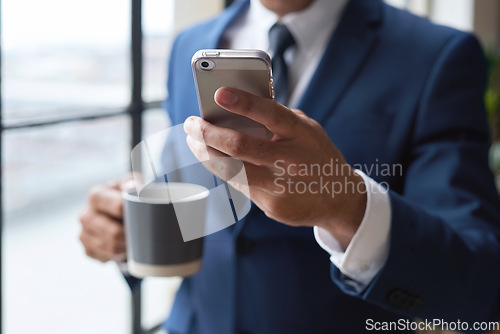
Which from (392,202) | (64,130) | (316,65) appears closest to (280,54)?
(316,65)

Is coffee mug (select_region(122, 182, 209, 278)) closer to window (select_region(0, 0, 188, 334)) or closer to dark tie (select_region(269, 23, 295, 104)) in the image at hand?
dark tie (select_region(269, 23, 295, 104))

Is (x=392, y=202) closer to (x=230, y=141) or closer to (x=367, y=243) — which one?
(x=367, y=243)

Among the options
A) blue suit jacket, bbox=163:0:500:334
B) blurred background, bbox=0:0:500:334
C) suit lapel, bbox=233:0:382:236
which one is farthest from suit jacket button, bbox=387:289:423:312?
blurred background, bbox=0:0:500:334

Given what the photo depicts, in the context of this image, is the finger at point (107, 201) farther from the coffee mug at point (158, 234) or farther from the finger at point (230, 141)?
the finger at point (230, 141)

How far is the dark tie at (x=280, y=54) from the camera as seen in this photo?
0.38m

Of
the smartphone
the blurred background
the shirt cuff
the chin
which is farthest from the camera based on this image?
the blurred background

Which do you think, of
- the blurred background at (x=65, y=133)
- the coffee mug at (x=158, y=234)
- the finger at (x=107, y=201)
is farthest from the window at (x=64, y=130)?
the coffee mug at (x=158, y=234)

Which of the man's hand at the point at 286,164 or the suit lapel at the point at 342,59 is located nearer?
the man's hand at the point at 286,164

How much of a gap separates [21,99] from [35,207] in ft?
0.45

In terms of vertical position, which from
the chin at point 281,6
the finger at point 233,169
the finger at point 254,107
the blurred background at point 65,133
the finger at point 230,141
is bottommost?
the blurred background at point 65,133

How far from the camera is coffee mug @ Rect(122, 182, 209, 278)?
297 millimetres

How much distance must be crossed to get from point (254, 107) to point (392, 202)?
16 centimetres

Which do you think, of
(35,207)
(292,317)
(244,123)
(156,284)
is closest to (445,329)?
(292,317)

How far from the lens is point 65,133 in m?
0.72
